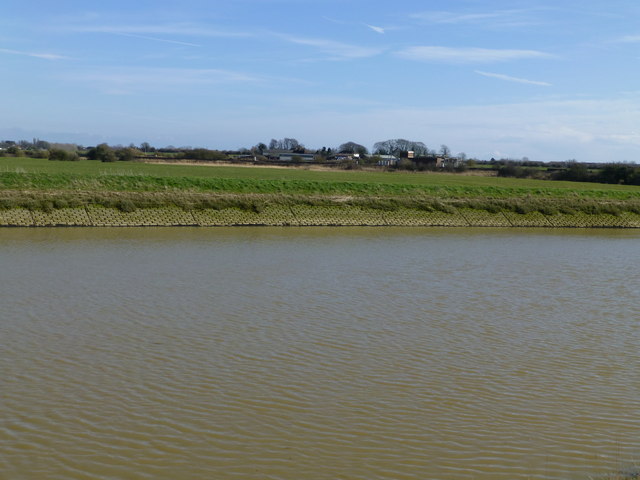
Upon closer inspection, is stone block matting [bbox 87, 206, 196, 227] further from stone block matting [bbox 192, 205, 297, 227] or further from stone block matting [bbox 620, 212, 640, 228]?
stone block matting [bbox 620, 212, 640, 228]

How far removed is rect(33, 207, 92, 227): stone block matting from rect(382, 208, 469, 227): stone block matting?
61.8 ft

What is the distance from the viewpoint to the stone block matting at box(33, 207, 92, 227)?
1348 inches

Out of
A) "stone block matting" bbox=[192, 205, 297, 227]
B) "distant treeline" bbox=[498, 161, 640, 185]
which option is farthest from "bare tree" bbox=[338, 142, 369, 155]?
"stone block matting" bbox=[192, 205, 297, 227]

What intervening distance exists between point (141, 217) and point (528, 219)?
26.8 m

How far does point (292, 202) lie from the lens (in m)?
41.6

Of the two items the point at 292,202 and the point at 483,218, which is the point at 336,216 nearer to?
the point at 292,202

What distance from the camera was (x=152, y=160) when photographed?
84188mm

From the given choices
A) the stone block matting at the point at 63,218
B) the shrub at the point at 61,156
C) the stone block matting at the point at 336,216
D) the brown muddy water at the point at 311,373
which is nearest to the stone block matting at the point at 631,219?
the stone block matting at the point at 336,216

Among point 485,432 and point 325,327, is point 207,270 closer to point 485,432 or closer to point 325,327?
point 325,327

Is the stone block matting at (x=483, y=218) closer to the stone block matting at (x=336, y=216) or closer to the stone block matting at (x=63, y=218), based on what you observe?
the stone block matting at (x=336, y=216)

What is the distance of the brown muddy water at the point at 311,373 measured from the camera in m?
8.07

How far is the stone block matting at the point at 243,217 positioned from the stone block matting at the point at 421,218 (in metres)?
7.12

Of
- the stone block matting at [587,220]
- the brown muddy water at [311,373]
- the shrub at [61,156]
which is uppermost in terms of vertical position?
the shrub at [61,156]

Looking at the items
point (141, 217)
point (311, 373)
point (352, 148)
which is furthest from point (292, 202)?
→ point (352, 148)
